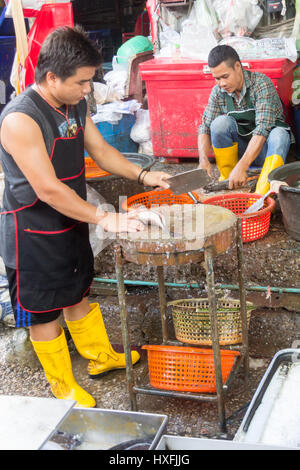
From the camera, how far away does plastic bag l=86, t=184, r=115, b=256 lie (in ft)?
13.1

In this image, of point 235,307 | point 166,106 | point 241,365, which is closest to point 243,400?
point 241,365

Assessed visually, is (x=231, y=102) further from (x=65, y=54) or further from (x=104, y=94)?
(x=65, y=54)

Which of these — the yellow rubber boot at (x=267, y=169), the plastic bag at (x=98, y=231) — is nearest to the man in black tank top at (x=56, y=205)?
the plastic bag at (x=98, y=231)

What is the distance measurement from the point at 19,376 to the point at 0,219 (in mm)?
1115

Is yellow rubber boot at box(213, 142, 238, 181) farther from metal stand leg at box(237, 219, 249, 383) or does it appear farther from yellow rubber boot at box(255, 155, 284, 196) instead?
metal stand leg at box(237, 219, 249, 383)

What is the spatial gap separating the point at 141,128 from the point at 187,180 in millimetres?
3620

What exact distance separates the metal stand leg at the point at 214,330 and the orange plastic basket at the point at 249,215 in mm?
1336

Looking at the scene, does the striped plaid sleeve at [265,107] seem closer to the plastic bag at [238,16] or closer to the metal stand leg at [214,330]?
the plastic bag at [238,16]

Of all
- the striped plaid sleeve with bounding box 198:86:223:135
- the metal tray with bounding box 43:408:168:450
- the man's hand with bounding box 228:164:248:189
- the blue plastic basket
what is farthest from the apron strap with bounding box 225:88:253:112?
the metal tray with bounding box 43:408:168:450

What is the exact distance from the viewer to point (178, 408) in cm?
288

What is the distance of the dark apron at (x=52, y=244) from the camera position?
263cm

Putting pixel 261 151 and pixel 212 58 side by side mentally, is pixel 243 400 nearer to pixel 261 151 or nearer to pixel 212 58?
pixel 261 151

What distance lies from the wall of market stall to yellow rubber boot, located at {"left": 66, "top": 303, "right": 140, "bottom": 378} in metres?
3.20

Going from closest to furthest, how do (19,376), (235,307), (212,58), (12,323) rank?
(235,307) < (19,376) < (12,323) < (212,58)
